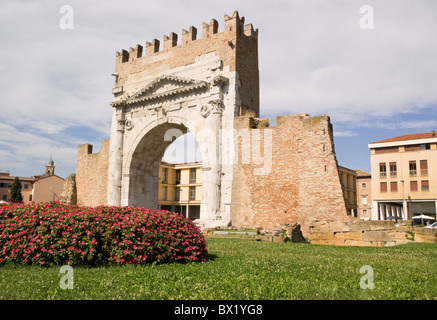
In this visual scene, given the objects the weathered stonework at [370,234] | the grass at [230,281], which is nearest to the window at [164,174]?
the weathered stonework at [370,234]

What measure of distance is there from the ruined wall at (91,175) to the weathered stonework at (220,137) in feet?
0.39

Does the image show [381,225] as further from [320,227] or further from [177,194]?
[177,194]

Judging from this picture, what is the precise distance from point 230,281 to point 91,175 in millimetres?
22037

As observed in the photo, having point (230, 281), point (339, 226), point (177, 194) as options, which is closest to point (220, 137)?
point (339, 226)

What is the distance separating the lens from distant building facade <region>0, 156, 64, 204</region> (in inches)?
2224

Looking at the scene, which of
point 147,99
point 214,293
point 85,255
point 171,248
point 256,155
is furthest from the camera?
point 147,99

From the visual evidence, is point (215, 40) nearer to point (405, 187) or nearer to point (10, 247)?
point (10, 247)

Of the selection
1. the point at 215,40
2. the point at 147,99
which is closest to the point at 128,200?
the point at 147,99

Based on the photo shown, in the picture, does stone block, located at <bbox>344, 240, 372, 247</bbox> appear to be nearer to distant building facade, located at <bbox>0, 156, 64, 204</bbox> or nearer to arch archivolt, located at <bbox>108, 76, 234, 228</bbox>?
arch archivolt, located at <bbox>108, 76, 234, 228</bbox>

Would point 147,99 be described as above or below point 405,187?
above

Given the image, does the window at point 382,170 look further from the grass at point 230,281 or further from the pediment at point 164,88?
the grass at point 230,281

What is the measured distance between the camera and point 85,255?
6.39 meters

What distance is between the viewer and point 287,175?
1652cm

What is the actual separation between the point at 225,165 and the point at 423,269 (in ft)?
39.8
